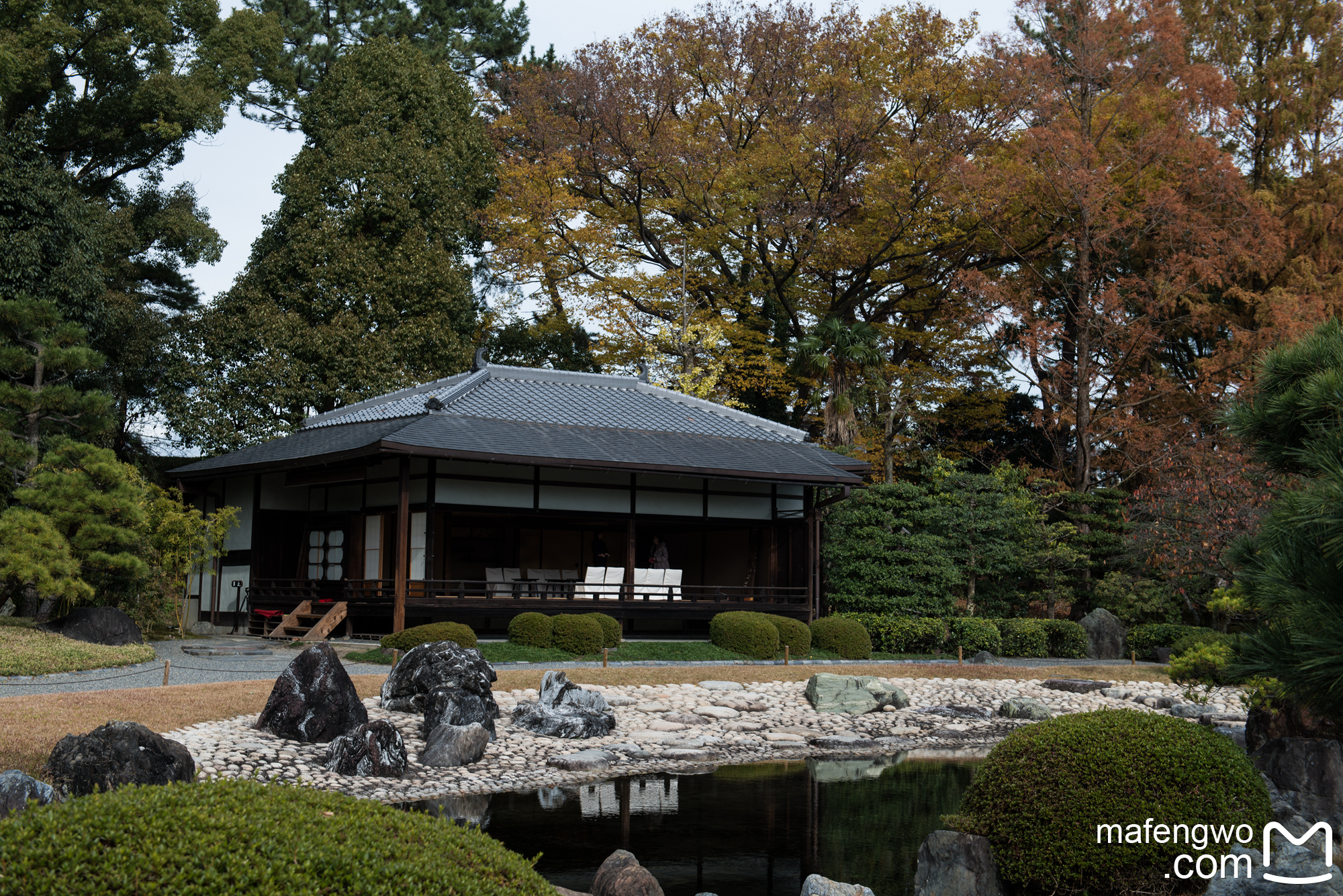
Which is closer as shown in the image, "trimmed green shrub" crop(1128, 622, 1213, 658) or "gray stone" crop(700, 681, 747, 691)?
"gray stone" crop(700, 681, 747, 691)

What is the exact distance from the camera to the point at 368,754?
9320 mm

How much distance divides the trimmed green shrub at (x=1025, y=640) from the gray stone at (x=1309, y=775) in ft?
42.5

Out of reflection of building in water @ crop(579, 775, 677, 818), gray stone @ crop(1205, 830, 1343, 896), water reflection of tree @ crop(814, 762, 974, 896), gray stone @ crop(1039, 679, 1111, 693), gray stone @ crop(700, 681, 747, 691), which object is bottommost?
water reflection of tree @ crop(814, 762, 974, 896)

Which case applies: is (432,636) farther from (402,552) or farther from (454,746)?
(454,746)

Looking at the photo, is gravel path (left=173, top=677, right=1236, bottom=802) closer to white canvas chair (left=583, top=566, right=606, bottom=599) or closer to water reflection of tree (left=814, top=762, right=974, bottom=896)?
water reflection of tree (left=814, top=762, right=974, bottom=896)

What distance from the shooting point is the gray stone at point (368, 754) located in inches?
364

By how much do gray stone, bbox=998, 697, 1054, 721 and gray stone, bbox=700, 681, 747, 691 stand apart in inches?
139

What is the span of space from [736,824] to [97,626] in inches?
449

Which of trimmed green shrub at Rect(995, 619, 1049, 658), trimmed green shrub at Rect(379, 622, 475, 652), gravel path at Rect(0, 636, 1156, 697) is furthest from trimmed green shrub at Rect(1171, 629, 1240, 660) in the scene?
trimmed green shrub at Rect(379, 622, 475, 652)

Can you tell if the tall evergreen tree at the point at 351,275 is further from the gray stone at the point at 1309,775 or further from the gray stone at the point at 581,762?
the gray stone at the point at 1309,775

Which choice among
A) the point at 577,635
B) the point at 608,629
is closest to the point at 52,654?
the point at 577,635

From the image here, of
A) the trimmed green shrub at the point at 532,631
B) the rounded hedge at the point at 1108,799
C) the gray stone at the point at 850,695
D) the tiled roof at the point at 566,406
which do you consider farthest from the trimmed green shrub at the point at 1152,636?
the rounded hedge at the point at 1108,799

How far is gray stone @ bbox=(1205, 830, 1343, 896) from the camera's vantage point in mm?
5191

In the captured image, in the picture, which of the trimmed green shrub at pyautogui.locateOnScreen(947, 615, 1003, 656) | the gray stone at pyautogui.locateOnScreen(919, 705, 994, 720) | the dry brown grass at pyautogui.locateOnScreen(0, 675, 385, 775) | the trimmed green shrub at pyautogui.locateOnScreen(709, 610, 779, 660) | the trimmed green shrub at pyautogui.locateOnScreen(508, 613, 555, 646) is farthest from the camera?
the trimmed green shrub at pyautogui.locateOnScreen(947, 615, 1003, 656)
